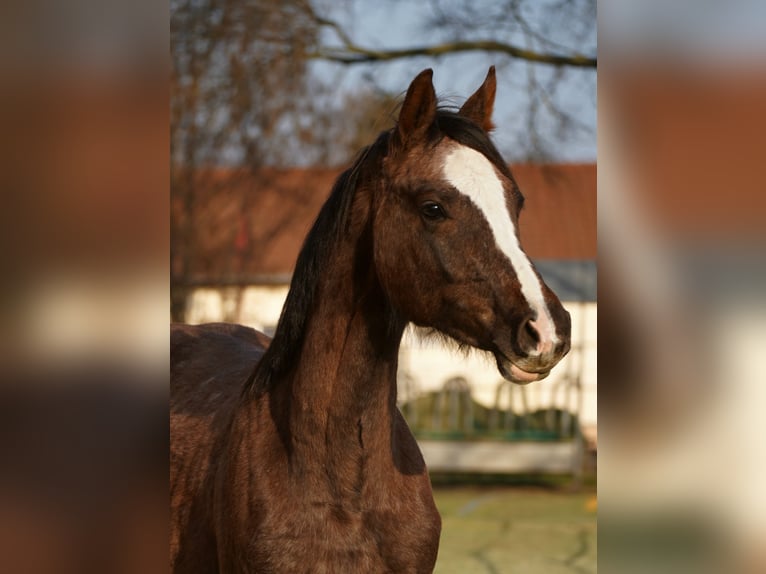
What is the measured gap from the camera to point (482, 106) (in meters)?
2.79

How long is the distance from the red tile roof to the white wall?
0.31 meters

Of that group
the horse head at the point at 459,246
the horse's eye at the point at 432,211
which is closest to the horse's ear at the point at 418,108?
the horse head at the point at 459,246

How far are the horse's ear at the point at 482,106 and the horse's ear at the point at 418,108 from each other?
369 mm

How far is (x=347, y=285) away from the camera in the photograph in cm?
252

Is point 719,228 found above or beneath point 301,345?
above

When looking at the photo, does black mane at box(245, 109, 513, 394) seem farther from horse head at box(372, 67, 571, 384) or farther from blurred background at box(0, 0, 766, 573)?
blurred background at box(0, 0, 766, 573)

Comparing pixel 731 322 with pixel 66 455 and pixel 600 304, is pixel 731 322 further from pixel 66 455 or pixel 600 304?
pixel 66 455

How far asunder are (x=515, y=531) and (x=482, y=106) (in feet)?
17.8

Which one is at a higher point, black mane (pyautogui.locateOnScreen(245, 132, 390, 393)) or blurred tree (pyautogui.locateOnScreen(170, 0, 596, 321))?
blurred tree (pyautogui.locateOnScreen(170, 0, 596, 321))

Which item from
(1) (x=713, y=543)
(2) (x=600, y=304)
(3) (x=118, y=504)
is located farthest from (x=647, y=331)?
(3) (x=118, y=504)

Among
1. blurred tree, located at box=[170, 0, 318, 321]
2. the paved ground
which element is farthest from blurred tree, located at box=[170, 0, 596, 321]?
the paved ground

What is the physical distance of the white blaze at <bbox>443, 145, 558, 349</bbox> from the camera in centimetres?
200

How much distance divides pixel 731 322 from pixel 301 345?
2.03 m

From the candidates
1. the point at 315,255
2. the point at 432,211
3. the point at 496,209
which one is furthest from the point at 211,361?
the point at 496,209
